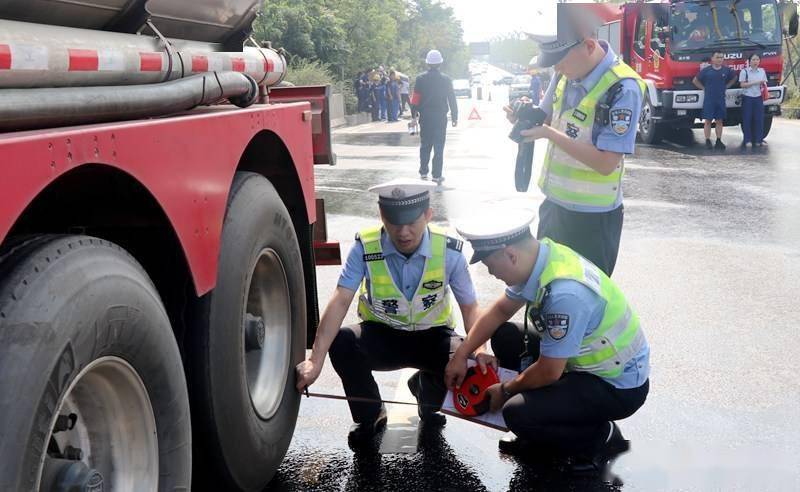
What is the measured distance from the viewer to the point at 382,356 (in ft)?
13.8

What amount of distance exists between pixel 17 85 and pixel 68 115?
13 centimetres

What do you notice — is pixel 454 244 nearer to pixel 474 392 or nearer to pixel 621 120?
pixel 474 392

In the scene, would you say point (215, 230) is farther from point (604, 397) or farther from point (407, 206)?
point (604, 397)

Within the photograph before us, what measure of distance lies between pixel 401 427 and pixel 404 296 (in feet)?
1.95

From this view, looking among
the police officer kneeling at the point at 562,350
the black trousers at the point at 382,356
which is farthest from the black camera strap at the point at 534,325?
the black trousers at the point at 382,356

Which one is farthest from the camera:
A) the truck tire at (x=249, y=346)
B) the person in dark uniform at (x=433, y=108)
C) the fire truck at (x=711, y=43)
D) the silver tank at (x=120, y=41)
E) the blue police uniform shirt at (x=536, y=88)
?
the blue police uniform shirt at (x=536, y=88)

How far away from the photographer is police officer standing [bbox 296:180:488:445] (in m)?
3.89

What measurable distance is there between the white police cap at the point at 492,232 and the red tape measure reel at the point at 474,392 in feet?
1.90

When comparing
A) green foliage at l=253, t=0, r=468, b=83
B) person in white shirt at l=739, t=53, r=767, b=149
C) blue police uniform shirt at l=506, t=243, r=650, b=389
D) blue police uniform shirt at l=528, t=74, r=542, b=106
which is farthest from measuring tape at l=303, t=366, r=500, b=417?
blue police uniform shirt at l=528, t=74, r=542, b=106

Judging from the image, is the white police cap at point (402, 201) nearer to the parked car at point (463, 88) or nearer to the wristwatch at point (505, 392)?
the wristwatch at point (505, 392)

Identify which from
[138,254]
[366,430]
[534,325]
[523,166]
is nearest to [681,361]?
[523,166]

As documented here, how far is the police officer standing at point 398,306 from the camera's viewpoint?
12.8 ft

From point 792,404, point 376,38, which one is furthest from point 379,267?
point 376,38

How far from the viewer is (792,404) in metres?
4.37
